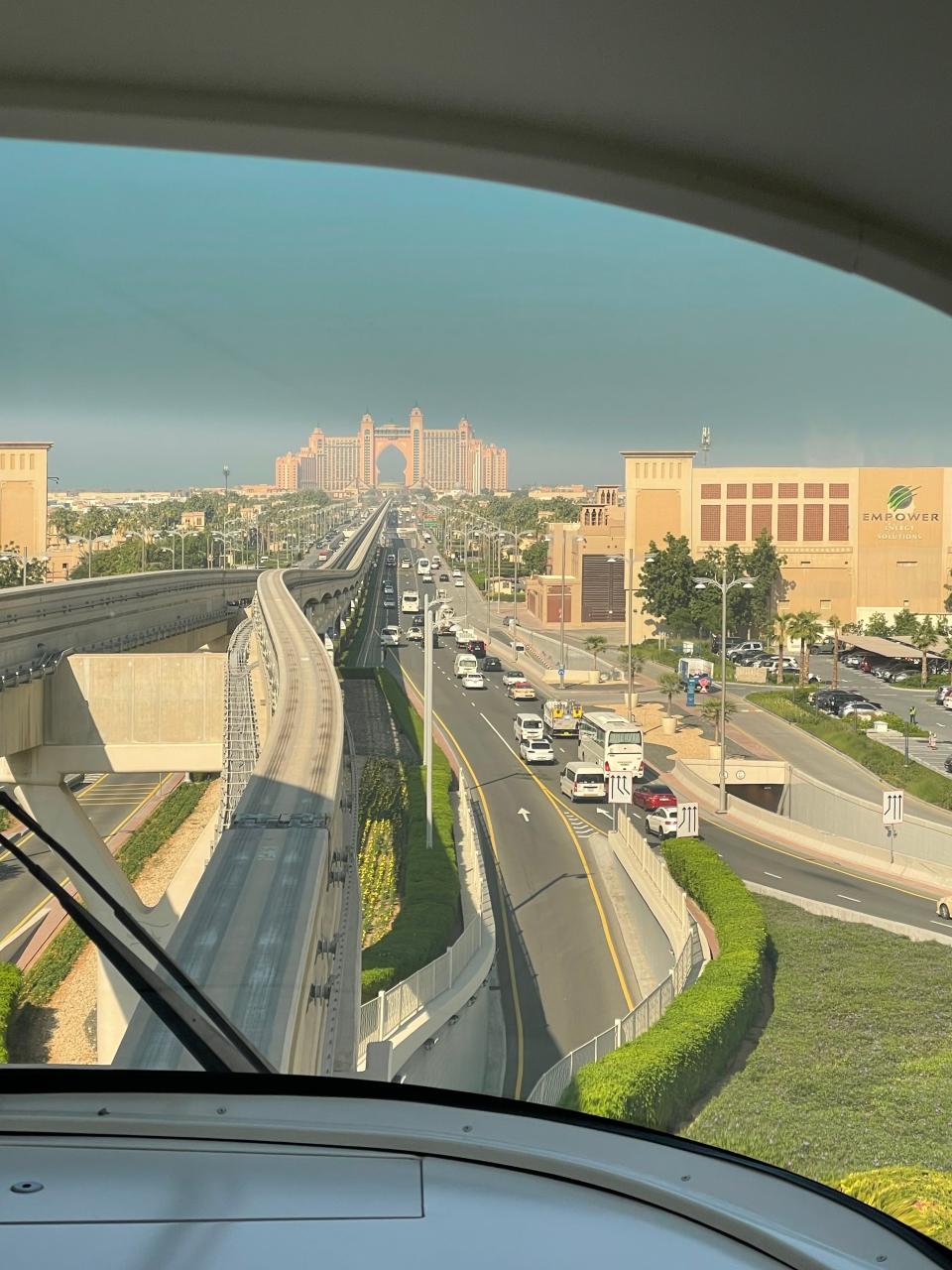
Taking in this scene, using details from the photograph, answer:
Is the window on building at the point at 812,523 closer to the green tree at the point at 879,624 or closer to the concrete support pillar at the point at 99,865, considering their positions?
the green tree at the point at 879,624

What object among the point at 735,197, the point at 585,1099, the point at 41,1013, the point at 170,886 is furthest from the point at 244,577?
the point at 735,197

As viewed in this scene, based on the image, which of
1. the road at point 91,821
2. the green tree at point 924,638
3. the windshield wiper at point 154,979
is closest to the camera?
the windshield wiper at point 154,979

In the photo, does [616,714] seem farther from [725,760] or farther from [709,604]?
[709,604]

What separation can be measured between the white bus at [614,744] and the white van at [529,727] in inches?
13.6

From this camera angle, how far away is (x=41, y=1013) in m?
6.59

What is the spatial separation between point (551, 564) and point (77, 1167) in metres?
4.69

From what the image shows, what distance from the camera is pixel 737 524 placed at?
374 cm

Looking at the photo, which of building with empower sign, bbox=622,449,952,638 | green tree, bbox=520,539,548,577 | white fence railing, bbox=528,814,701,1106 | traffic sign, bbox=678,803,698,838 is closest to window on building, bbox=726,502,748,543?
A: building with empower sign, bbox=622,449,952,638

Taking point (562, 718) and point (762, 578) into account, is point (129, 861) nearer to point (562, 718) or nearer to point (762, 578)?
point (562, 718)

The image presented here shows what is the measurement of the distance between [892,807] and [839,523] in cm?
174

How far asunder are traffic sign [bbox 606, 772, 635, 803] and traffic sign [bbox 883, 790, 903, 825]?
1.23 metres

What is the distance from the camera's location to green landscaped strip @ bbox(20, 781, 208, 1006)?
6027 millimetres

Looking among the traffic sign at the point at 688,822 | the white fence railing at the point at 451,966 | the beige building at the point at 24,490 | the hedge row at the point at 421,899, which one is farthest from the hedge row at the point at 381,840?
the beige building at the point at 24,490

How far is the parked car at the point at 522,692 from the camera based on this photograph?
6164mm
